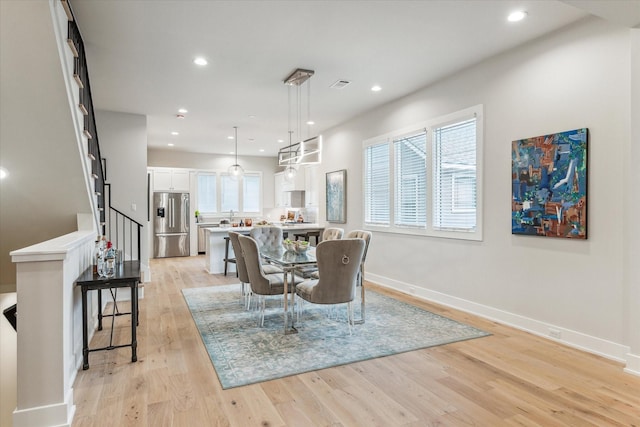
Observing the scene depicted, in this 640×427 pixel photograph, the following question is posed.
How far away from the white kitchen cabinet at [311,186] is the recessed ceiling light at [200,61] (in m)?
4.26

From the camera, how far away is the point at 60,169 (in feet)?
10.5

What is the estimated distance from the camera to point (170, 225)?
31.3 ft

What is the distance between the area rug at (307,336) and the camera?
2945 mm

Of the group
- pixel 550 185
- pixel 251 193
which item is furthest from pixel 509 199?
pixel 251 193

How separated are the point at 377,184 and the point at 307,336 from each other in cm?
317

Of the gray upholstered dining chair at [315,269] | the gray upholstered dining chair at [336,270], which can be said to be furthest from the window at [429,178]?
the gray upholstered dining chair at [336,270]

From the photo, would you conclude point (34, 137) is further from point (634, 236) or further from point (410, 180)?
point (634, 236)

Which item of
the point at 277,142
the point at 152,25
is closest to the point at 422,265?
the point at 152,25

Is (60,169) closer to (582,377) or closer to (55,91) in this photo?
(55,91)

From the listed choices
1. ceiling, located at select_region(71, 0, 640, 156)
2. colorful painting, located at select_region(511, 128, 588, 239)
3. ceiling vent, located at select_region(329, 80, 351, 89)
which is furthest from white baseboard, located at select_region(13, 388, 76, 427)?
ceiling vent, located at select_region(329, 80, 351, 89)

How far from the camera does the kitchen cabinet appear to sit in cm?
962

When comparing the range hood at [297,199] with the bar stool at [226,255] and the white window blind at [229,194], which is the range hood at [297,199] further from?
the bar stool at [226,255]

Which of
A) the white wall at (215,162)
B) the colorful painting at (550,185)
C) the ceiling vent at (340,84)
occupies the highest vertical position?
the ceiling vent at (340,84)

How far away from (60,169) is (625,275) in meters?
4.74
